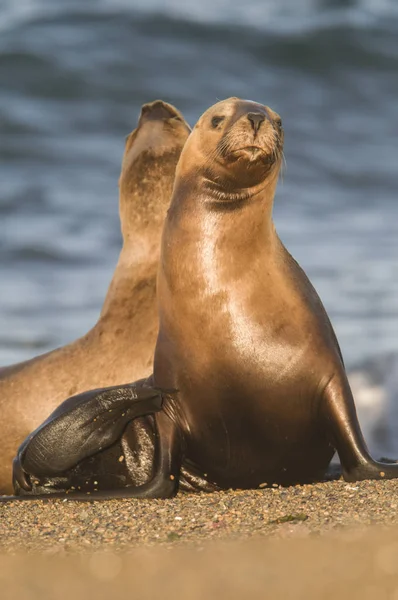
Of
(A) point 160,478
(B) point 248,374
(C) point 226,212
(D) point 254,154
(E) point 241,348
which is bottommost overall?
(A) point 160,478

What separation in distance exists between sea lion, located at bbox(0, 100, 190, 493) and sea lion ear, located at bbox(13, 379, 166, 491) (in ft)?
4.84

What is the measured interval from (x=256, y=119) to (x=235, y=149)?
0.54 ft

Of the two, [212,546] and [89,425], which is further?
[89,425]

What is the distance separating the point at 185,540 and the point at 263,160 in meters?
2.11

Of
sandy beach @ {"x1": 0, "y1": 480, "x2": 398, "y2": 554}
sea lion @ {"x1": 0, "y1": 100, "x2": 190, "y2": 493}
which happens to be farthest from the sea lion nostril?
sea lion @ {"x1": 0, "y1": 100, "x2": 190, "y2": 493}

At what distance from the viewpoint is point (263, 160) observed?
20.2 feet

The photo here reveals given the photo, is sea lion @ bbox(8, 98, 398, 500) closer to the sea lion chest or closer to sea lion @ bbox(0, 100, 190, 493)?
the sea lion chest

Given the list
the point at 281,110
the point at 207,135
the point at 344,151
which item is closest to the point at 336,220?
the point at 344,151

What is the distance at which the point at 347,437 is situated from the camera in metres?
5.99

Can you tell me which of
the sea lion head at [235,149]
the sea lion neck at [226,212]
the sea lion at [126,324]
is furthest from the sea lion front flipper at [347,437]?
the sea lion at [126,324]

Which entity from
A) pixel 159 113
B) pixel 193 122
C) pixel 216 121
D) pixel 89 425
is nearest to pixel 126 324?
pixel 159 113

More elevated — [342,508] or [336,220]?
[336,220]

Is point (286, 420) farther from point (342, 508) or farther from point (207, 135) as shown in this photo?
point (207, 135)

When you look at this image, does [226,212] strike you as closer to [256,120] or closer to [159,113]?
[256,120]
